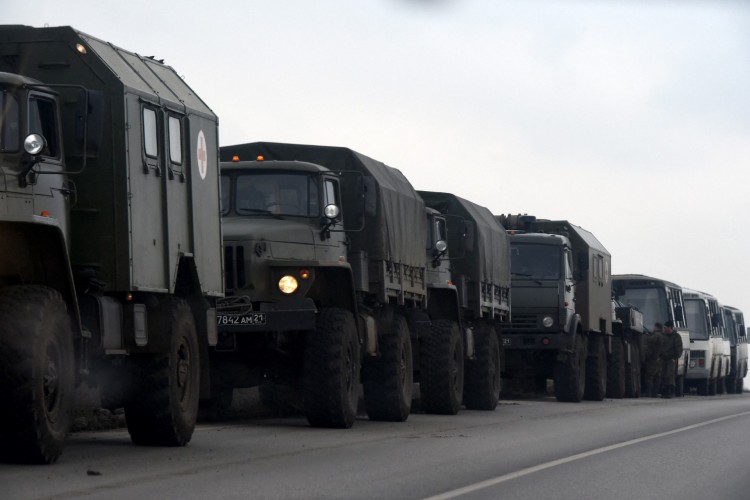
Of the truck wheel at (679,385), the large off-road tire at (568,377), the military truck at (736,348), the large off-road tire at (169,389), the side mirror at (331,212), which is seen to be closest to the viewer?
the large off-road tire at (169,389)

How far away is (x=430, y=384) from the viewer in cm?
2230

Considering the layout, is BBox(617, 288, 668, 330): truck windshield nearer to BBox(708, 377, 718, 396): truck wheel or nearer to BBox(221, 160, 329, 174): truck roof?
BBox(708, 377, 718, 396): truck wheel

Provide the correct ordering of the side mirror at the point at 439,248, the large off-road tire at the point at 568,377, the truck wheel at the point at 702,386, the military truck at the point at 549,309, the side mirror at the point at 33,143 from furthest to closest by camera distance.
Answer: the truck wheel at the point at 702,386 < the large off-road tire at the point at 568,377 < the military truck at the point at 549,309 < the side mirror at the point at 439,248 < the side mirror at the point at 33,143

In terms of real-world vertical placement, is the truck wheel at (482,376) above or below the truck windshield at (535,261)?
below

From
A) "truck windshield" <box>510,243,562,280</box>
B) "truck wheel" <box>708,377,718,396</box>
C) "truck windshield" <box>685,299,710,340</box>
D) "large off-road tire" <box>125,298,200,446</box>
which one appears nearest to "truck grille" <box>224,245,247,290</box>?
"large off-road tire" <box>125,298,200,446</box>

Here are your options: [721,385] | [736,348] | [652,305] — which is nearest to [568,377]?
[652,305]

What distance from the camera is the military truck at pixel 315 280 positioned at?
17.1 metres

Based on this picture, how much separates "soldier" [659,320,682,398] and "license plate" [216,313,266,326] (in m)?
25.3

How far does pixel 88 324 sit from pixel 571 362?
61.2ft

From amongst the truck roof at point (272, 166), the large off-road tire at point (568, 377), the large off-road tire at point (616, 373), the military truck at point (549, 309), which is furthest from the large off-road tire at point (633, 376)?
Answer: the truck roof at point (272, 166)

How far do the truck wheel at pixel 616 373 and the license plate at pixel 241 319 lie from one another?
19672 mm

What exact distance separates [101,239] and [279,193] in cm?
550

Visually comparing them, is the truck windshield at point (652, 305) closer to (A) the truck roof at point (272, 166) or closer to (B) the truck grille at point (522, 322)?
(B) the truck grille at point (522, 322)

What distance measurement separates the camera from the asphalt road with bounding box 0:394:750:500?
1059 centimetres
